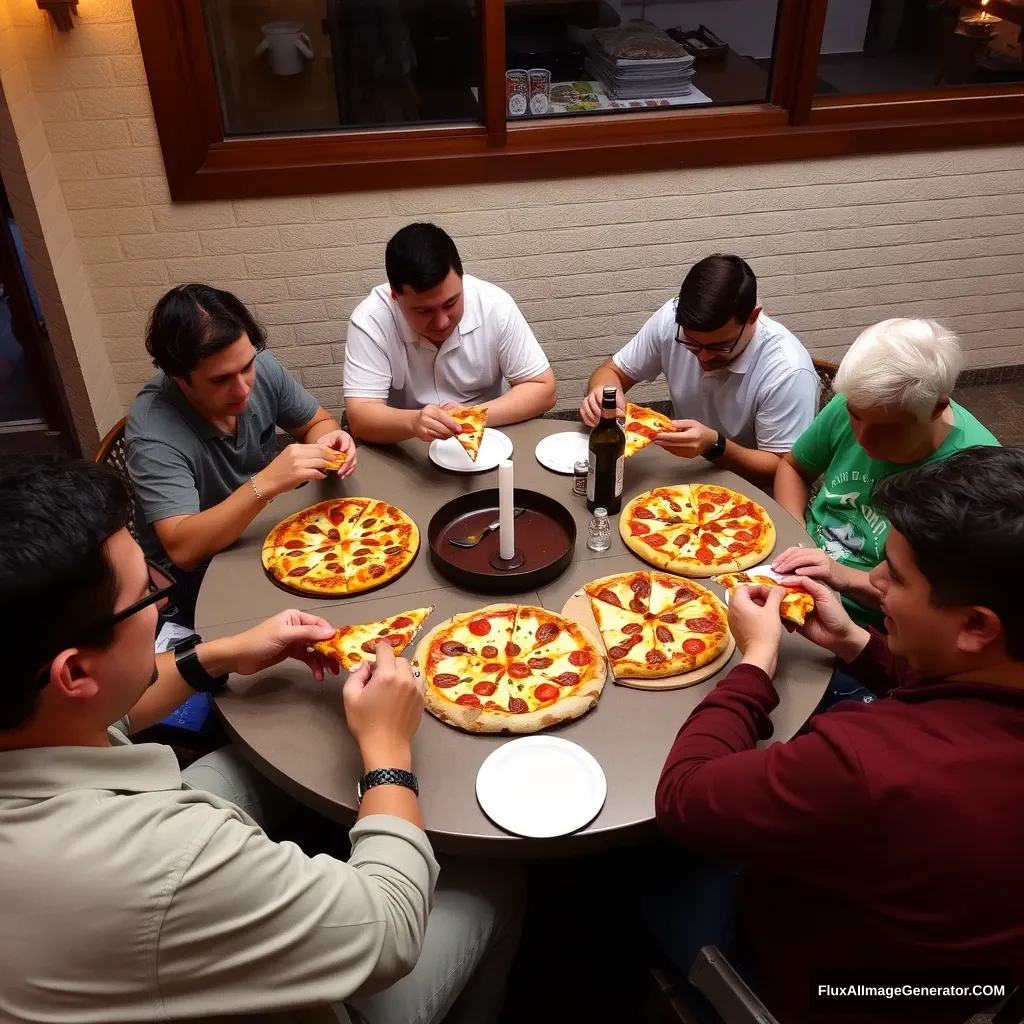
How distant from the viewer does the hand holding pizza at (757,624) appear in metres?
1.78

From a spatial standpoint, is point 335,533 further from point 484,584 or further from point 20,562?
point 20,562

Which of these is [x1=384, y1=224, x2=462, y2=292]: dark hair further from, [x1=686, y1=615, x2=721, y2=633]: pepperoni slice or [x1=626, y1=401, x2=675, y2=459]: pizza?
[x1=686, y1=615, x2=721, y2=633]: pepperoni slice

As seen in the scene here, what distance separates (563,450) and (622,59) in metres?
2.54

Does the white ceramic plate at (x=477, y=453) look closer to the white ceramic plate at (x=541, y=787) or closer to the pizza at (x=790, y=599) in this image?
the pizza at (x=790, y=599)

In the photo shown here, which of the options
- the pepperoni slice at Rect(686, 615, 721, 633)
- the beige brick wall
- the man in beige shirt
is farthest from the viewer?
the beige brick wall

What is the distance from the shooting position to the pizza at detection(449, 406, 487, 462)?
8.61ft

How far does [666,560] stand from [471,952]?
1.03 meters

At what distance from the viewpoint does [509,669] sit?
1938 millimetres

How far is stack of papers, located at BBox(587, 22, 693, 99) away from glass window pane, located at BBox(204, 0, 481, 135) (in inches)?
28.9

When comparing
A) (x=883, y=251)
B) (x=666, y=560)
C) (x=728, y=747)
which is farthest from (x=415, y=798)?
(x=883, y=251)

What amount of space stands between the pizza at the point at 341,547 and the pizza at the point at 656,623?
54 cm

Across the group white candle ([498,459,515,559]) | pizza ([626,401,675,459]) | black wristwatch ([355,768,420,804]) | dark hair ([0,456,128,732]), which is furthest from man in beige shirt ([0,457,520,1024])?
pizza ([626,401,675,459])

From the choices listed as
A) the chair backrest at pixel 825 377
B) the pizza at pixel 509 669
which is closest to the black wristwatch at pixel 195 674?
the pizza at pixel 509 669

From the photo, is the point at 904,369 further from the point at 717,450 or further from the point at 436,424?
the point at 436,424
